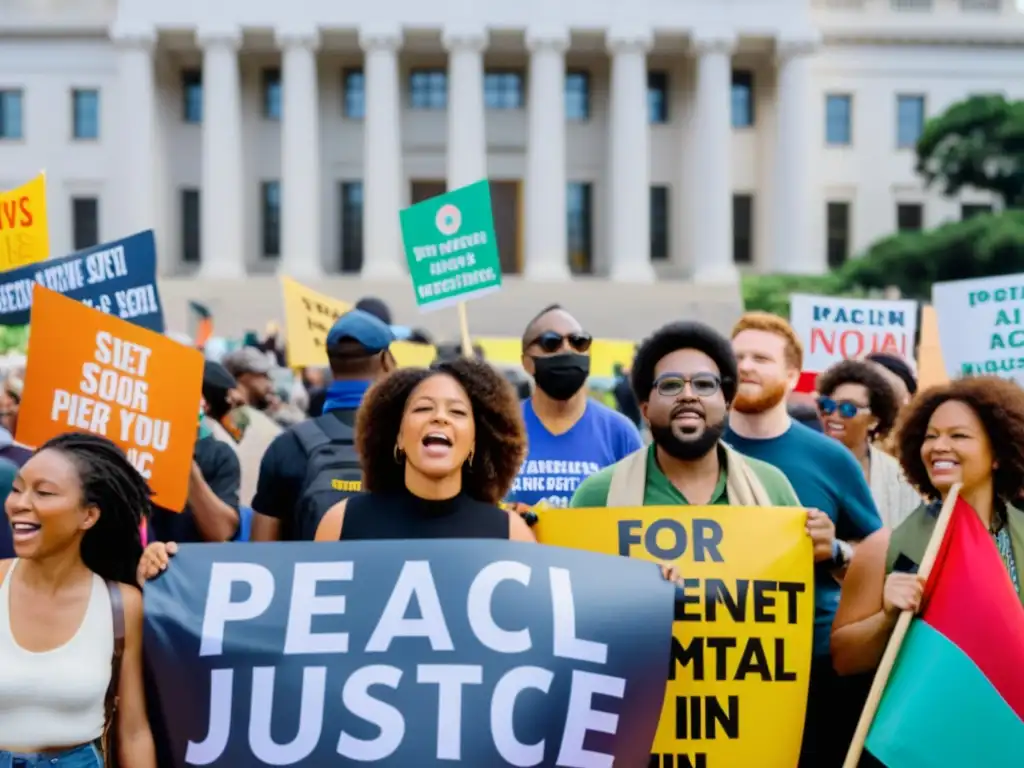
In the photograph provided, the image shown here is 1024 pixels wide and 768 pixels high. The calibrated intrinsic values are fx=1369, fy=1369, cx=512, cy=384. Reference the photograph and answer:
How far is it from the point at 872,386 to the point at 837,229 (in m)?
45.3

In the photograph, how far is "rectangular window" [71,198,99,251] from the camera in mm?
48938

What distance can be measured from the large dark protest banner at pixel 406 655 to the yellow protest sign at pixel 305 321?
658 cm

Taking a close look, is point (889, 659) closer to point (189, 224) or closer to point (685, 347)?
point (685, 347)

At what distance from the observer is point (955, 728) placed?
396 centimetres

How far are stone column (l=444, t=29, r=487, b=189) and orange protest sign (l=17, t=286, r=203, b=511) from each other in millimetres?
37221

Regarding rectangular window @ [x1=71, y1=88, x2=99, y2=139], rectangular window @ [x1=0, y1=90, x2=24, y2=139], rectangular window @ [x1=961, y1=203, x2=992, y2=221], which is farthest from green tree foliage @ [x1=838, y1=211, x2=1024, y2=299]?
rectangular window @ [x1=0, y1=90, x2=24, y2=139]

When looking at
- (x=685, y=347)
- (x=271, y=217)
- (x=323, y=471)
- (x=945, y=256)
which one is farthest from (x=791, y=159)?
(x=685, y=347)

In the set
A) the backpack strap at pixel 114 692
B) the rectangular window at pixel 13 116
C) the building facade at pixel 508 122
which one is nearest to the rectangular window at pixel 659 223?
the building facade at pixel 508 122

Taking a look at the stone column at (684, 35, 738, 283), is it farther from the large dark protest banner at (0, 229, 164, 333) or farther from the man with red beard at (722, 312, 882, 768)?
the man with red beard at (722, 312, 882, 768)

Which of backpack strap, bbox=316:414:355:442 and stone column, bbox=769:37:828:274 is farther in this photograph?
stone column, bbox=769:37:828:274

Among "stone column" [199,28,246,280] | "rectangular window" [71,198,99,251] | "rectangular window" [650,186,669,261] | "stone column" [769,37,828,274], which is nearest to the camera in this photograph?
"stone column" [199,28,246,280]

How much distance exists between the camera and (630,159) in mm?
42719

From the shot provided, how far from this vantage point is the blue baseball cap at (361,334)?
5.72 metres

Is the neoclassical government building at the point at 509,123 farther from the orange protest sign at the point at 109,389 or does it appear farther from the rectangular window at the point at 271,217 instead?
the orange protest sign at the point at 109,389
